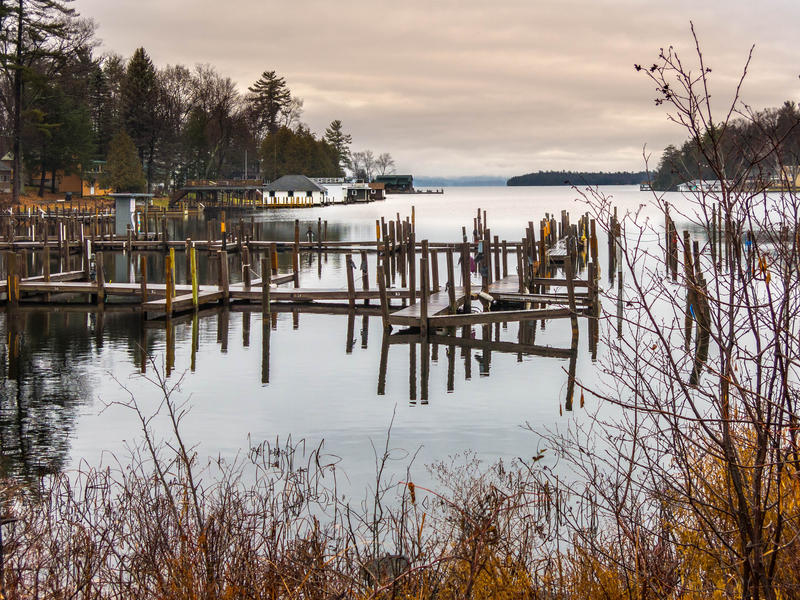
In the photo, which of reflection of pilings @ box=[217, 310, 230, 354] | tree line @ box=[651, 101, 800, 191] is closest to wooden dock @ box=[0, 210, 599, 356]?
reflection of pilings @ box=[217, 310, 230, 354]

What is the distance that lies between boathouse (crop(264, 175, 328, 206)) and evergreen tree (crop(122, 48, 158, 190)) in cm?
2394

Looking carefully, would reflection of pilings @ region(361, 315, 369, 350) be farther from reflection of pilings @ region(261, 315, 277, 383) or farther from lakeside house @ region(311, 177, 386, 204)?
lakeside house @ region(311, 177, 386, 204)

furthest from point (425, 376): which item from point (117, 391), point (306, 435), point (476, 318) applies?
point (117, 391)

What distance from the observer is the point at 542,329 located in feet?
81.8

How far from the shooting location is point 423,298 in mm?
20906

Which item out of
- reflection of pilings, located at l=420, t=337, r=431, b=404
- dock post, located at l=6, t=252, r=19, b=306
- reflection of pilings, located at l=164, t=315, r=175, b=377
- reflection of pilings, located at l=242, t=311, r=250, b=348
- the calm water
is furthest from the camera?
dock post, located at l=6, t=252, r=19, b=306

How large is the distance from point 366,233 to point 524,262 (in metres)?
46.8

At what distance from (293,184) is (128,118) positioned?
31.4 metres

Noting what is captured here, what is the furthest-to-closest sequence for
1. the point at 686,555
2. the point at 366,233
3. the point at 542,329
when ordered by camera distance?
the point at 366,233 → the point at 542,329 → the point at 686,555

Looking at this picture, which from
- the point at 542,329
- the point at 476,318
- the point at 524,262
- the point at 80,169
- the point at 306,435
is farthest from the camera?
the point at 80,169

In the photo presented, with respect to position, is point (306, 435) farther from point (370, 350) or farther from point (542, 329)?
point (542, 329)

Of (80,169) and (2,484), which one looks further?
(80,169)

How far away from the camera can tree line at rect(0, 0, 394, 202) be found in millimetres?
66750

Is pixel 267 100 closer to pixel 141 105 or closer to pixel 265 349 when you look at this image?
pixel 141 105
